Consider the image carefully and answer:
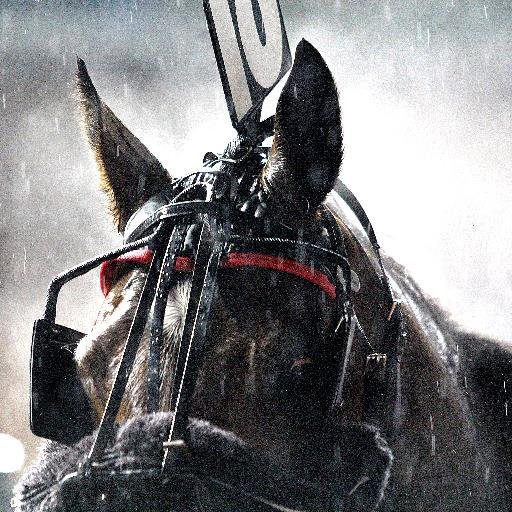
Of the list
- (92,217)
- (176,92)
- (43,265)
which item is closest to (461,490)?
(176,92)

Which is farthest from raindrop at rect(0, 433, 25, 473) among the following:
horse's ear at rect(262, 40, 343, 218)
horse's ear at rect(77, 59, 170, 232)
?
horse's ear at rect(262, 40, 343, 218)

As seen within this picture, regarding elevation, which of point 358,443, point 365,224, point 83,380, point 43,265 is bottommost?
point 358,443

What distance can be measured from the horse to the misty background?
62.3 inches

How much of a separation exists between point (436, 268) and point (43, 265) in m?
3.41

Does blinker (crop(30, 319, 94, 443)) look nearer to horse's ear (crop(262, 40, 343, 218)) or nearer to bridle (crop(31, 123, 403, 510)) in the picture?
bridle (crop(31, 123, 403, 510))

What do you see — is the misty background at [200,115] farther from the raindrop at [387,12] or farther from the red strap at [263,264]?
the red strap at [263,264]

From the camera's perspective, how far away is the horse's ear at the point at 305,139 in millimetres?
1029

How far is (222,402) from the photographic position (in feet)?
3.28

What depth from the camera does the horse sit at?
0.92 meters

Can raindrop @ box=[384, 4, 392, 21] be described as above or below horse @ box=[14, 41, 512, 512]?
above

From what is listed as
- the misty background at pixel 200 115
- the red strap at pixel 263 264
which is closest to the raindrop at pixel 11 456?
the misty background at pixel 200 115

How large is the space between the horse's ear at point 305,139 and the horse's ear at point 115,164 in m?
0.37

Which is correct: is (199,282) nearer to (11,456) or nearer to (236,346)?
(236,346)

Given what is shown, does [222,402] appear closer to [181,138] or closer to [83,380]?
[83,380]
